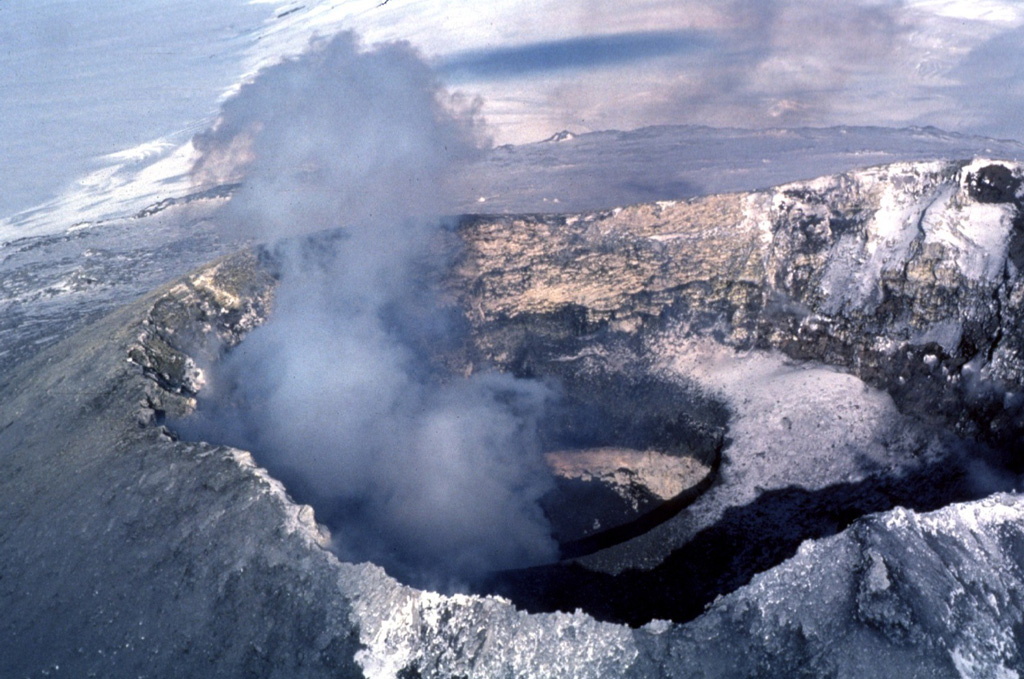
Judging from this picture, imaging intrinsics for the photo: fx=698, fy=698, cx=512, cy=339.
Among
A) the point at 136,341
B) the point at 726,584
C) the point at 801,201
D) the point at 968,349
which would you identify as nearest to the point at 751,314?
the point at 801,201

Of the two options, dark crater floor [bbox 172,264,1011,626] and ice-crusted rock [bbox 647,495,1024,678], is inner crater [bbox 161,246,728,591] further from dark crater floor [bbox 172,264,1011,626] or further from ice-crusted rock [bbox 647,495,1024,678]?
ice-crusted rock [bbox 647,495,1024,678]

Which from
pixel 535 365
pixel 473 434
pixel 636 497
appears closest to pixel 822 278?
pixel 636 497

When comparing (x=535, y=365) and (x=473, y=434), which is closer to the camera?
(x=473, y=434)

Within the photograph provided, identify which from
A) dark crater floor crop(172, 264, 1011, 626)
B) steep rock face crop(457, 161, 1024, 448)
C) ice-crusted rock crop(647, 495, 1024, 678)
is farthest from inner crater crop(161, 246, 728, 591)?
ice-crusted rock crop(647, 495, 1024, 678)

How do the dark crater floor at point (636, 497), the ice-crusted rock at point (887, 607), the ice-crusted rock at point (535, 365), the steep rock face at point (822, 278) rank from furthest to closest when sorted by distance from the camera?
1. the steep rock face at point (822, 278)
2. the dark crater floor at point (636, 497)
3. the ice-crusted rock at point (535, 365)
4. the ice-crusted rock at point (887, 607)

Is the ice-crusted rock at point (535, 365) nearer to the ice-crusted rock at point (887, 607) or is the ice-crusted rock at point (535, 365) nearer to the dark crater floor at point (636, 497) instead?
the ice-crusted rock at point (887, 607)

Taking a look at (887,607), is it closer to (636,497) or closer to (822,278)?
(636,497)

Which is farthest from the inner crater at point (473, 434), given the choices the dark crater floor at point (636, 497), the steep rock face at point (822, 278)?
the steep rock face at point (822, 278)

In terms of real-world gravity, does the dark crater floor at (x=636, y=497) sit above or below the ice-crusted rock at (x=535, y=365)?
below

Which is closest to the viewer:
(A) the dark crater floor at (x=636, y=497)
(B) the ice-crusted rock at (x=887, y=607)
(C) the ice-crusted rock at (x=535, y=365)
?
(B) the ice-crusted rock at (x=887, y=607)

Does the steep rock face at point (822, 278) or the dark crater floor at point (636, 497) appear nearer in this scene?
the dark crater floor at point (636, 497)
